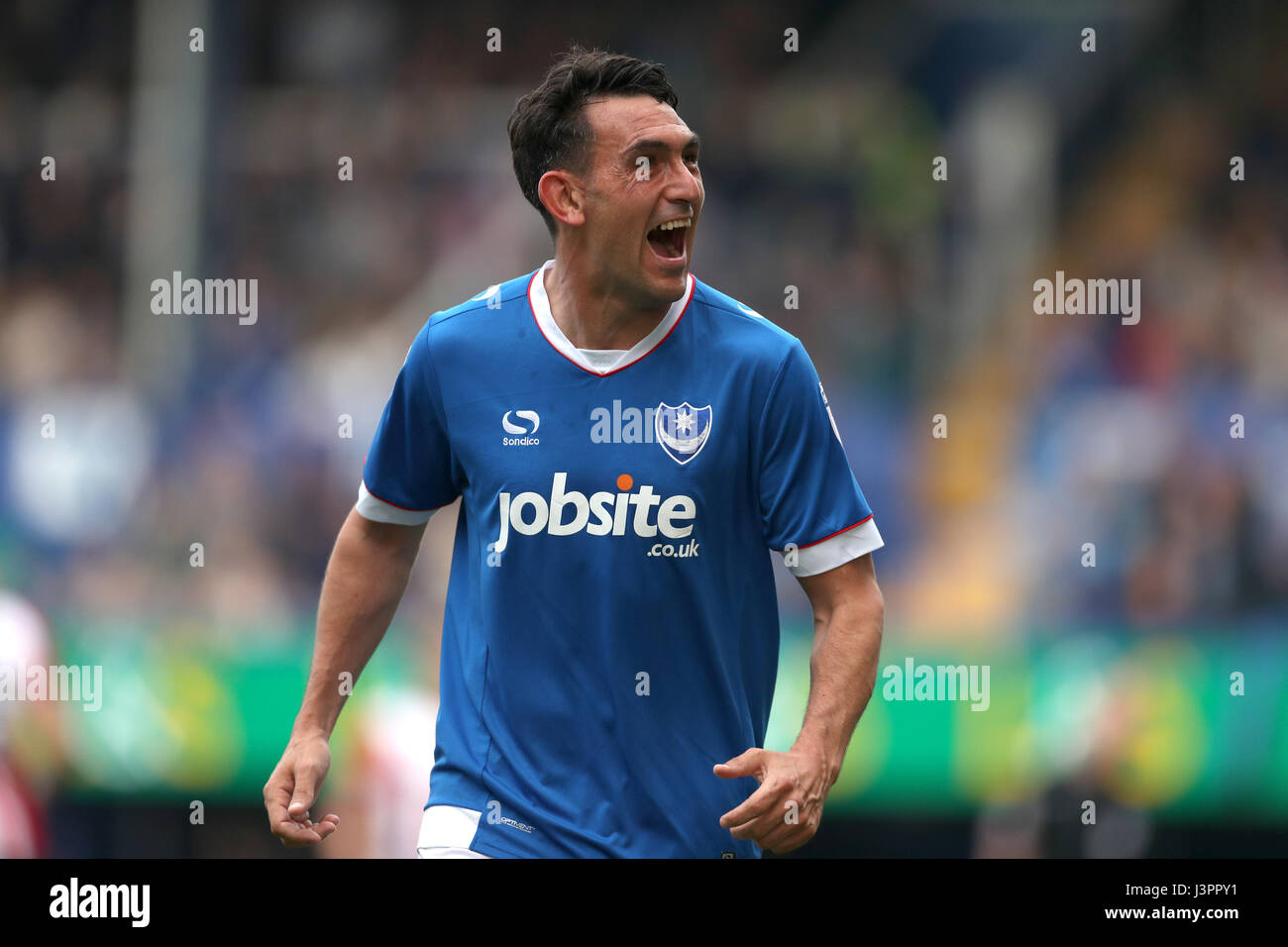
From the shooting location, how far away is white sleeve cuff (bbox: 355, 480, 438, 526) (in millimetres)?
4582

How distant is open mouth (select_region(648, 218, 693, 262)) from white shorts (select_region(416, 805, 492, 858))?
4.73 ft

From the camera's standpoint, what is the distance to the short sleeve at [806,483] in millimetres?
4180

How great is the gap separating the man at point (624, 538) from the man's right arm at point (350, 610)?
0.13ft

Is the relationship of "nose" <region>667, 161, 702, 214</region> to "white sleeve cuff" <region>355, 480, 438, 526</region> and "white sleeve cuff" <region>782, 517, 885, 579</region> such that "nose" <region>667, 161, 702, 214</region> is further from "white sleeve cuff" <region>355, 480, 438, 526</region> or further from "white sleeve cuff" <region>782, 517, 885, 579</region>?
"white sleeve cuff" <region>355, 480, 438, 526</region>

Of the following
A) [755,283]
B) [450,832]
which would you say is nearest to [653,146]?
[450,832]

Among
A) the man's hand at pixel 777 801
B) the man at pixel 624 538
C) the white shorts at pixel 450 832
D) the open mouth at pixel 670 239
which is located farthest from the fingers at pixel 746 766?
the open mouth at pixel 670 239

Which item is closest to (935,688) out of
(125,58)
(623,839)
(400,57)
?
(623,839)

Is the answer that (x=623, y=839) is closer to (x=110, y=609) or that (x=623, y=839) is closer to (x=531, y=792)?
(x=531, y=792)

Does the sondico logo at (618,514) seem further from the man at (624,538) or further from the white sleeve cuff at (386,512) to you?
the white sleeve cuff at (386,512)

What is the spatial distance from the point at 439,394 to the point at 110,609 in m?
6.28

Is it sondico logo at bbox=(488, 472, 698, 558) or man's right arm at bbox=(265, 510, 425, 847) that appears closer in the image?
sondico logo at bbox=(488, 472, 698, 558)

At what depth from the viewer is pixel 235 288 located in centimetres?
1232

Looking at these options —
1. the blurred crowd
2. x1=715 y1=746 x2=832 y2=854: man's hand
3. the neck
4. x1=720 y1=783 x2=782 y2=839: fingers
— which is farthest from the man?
the blurred crowd

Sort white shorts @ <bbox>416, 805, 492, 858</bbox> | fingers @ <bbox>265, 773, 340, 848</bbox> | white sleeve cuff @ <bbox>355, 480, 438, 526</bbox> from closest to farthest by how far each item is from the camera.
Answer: fingers @ <bbox>265, 773, 340, 848</bbox> < white shorts @ <bbox>416, 805, 492, 858</bbox> < white sleeve cuff @ <bbox>355, 480, 438, 526</bbox>
